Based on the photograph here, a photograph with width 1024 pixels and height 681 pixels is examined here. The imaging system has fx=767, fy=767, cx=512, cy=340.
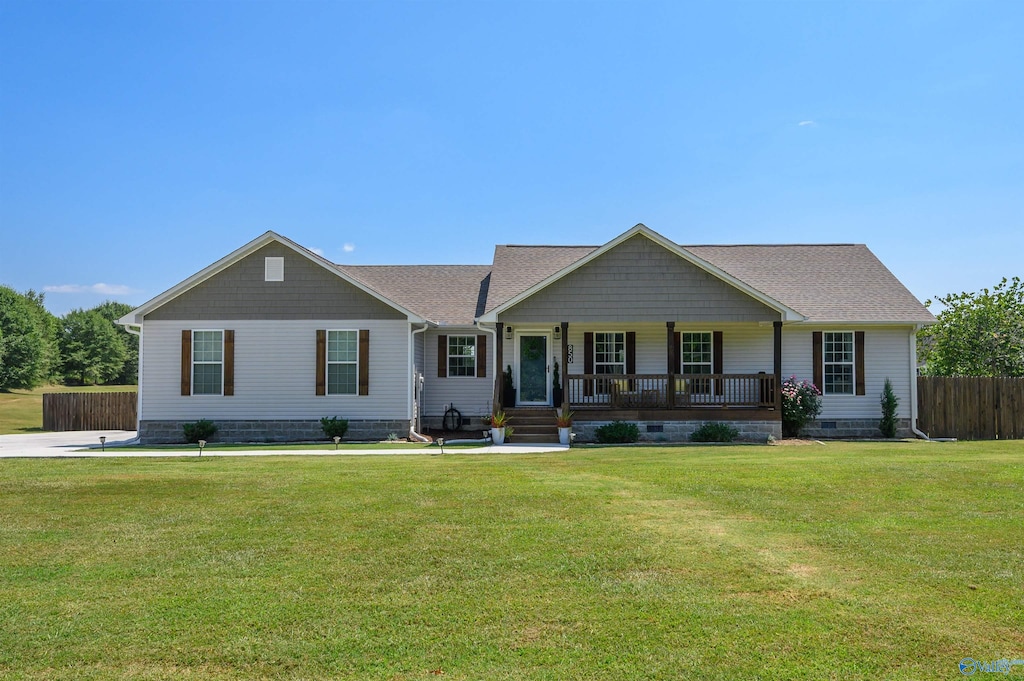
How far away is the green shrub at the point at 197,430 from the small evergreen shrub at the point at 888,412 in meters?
17.8

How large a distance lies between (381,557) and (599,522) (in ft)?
7.65

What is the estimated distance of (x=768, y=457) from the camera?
46.3ft

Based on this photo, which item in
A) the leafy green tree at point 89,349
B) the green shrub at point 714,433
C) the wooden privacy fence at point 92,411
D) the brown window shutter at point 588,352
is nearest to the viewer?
the green shrub at point 714,433

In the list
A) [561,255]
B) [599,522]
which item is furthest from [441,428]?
[599,522]

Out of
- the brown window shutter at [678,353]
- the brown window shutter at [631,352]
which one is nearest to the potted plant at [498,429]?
the brown window shutter at [631,352]

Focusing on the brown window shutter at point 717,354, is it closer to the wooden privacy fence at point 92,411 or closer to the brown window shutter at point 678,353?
the brown window shutter at point 678,353

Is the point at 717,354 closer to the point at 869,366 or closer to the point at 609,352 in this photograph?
the point at 609,352

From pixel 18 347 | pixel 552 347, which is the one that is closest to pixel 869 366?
pixel 552 347

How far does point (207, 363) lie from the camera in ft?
66.9

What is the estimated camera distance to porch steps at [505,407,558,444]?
1919 centimetres

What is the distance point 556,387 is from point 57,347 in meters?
65.0

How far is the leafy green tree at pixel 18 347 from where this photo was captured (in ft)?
193

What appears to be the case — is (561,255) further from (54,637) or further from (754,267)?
(54,637)

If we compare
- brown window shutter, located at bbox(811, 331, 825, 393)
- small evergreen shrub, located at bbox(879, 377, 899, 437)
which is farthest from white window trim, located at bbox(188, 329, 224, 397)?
small evergreen shrub, located at bbox(879, 377, 899, 437)
